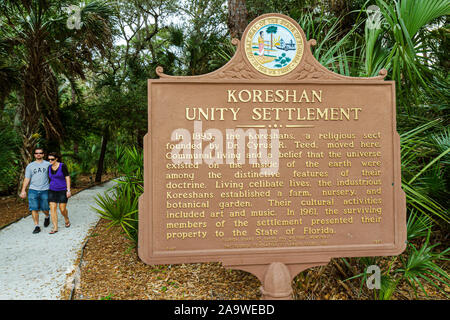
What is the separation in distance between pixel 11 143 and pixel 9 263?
185 inches

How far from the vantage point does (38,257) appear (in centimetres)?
487

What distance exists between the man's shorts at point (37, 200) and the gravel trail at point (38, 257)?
0.53 m

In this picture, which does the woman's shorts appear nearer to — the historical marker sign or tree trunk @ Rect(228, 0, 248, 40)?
the historical marker sign

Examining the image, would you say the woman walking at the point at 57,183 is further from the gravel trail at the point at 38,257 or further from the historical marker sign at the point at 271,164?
the historical marker sign at the point at 271,164

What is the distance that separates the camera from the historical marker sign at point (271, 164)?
2721 mm

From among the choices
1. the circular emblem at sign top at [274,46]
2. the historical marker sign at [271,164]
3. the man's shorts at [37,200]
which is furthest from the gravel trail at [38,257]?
the circular emblem at sign top at [274,46]

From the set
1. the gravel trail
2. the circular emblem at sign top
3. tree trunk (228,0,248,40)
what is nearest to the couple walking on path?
the gravel trail

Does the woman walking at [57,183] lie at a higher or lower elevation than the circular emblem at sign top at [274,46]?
lower

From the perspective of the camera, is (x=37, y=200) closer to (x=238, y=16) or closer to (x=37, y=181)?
(x=37, y=181)

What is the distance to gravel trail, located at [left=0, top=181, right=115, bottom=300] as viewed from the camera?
12.4 feet

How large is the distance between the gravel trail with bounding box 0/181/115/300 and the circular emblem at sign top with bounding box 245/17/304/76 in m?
3.48

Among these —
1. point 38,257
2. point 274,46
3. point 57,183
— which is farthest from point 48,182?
point 274,46

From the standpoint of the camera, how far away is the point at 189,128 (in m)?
2.73

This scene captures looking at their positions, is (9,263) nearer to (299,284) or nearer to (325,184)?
(299,284)
